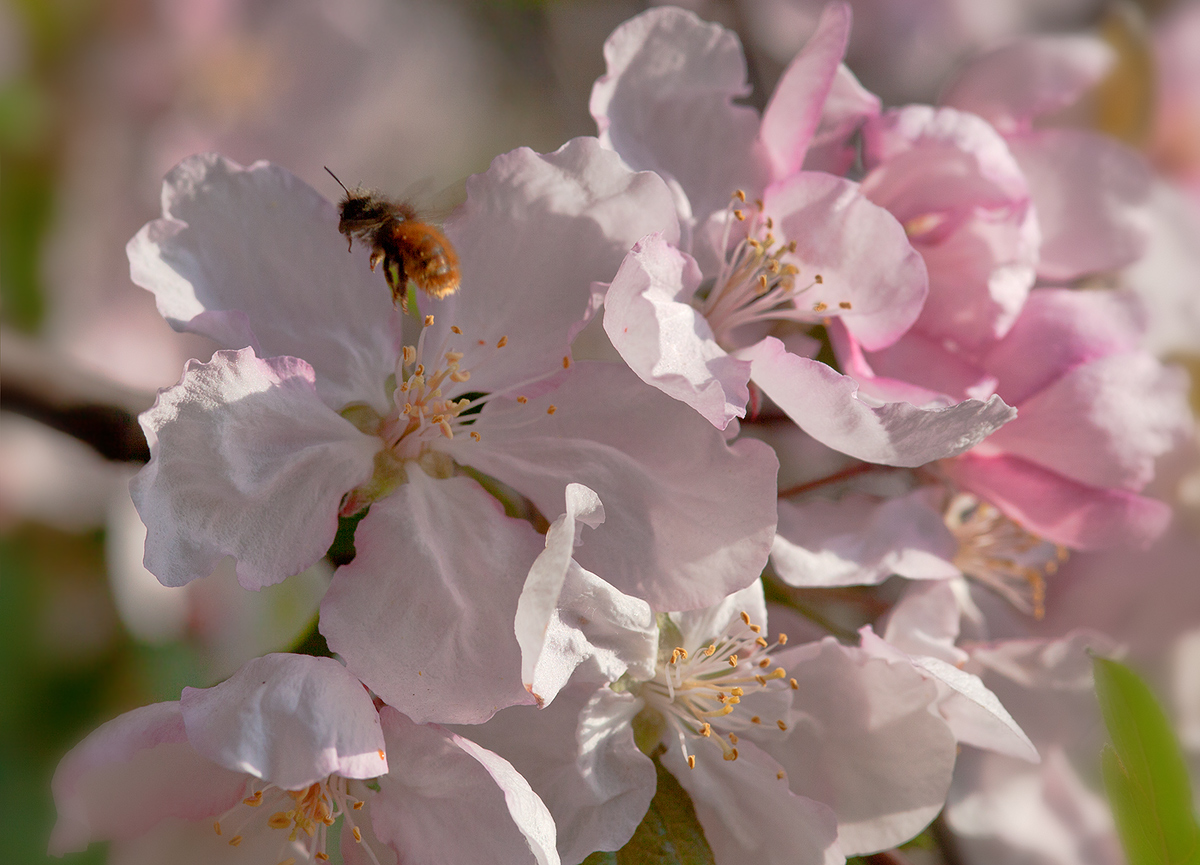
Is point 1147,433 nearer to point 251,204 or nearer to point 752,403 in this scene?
point 752,403

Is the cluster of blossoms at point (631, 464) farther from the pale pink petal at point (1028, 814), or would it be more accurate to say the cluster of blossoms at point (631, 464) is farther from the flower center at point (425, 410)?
the pale pink petal at point (1028, 814)

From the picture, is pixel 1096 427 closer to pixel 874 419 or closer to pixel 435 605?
pixel 874 419

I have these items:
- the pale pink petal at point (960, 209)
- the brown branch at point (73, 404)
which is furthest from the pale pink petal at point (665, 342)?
the brown branch at point (73, 404)

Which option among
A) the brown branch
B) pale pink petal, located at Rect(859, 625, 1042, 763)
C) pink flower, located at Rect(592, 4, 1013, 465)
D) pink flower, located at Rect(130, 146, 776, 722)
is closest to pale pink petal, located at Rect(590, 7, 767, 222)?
pink flower, located at Rect(592, 4, 1013, 465)

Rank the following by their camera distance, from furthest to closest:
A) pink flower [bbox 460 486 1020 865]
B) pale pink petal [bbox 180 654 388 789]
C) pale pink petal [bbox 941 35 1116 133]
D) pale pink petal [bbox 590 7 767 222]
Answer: pale pink petal [bbox 941 35 1116 133] < pale pink petal [bbox 590 7 767 222] < pink flower [bbox 460 486 1020 865] < pale pink petal [bbox 180 654 388 789]

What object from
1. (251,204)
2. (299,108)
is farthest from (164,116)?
(251,204)

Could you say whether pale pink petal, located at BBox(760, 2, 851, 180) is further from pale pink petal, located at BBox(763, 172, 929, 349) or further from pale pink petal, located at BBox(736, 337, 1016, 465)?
pale pink petal, located at BBox(736, 337, 1016, 465)
